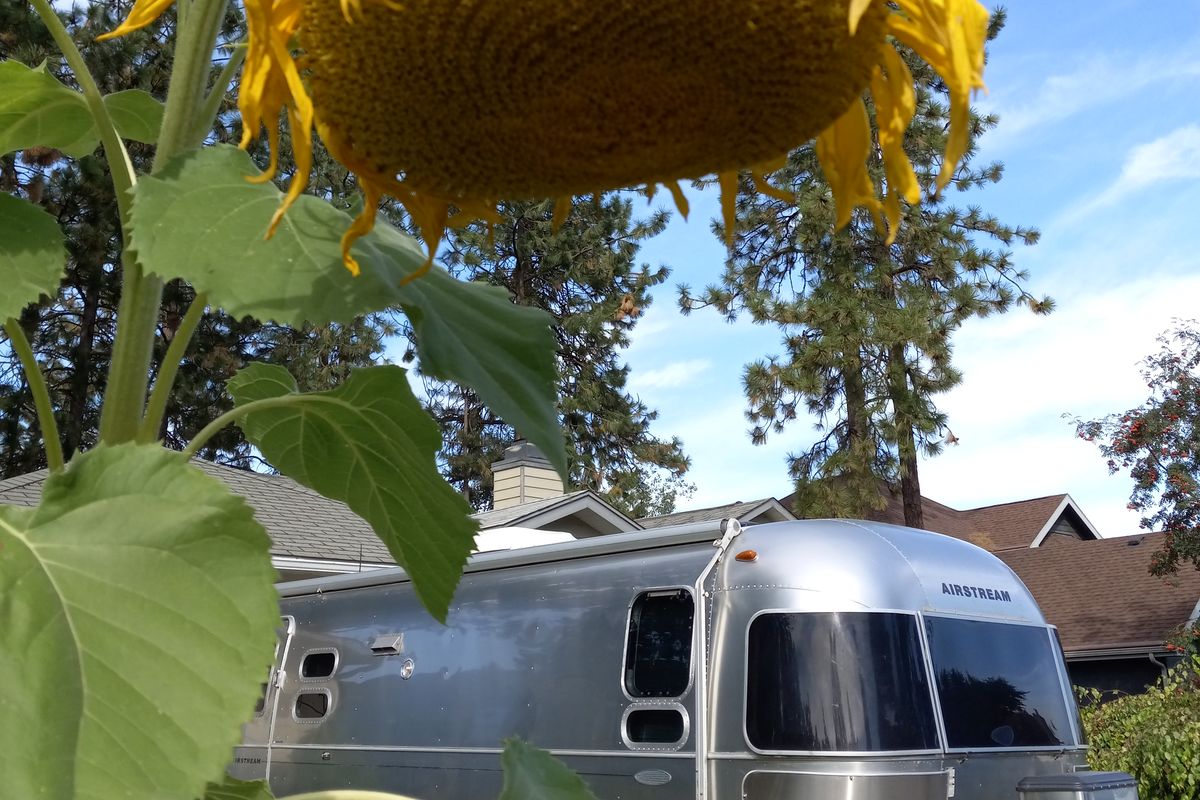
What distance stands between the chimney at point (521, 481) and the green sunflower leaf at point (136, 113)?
47.5 ft

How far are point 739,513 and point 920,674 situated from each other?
5.86 metres

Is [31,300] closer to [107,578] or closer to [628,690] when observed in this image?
[107,578]

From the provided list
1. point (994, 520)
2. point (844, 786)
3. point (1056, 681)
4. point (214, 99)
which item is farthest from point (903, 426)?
point (214, 99)

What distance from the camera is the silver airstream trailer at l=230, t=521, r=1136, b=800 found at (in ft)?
20.7

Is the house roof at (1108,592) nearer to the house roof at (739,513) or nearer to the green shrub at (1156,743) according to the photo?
the green shrub at (1156,743)

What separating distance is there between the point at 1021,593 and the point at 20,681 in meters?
7.77

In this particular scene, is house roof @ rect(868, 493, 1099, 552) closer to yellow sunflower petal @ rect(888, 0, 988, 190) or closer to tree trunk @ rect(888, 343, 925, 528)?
tree trunk @ rect(888, 343, 925, 528)

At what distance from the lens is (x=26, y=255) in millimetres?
889

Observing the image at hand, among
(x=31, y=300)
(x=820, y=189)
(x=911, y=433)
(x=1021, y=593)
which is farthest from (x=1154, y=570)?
(x=31, y=300)

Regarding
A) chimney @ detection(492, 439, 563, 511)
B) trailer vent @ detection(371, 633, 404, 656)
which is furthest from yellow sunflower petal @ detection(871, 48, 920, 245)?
chimney @ detection(492, 439, 563, 511)

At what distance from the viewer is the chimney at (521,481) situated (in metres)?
15.8

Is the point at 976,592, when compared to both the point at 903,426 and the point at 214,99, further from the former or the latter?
the point at 903,426

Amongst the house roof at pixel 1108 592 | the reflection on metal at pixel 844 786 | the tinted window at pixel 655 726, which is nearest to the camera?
the reflection on metal at pixel 844 786

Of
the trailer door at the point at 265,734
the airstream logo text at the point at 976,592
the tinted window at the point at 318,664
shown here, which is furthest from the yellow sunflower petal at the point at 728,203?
the trailer door at the point at 265,734
